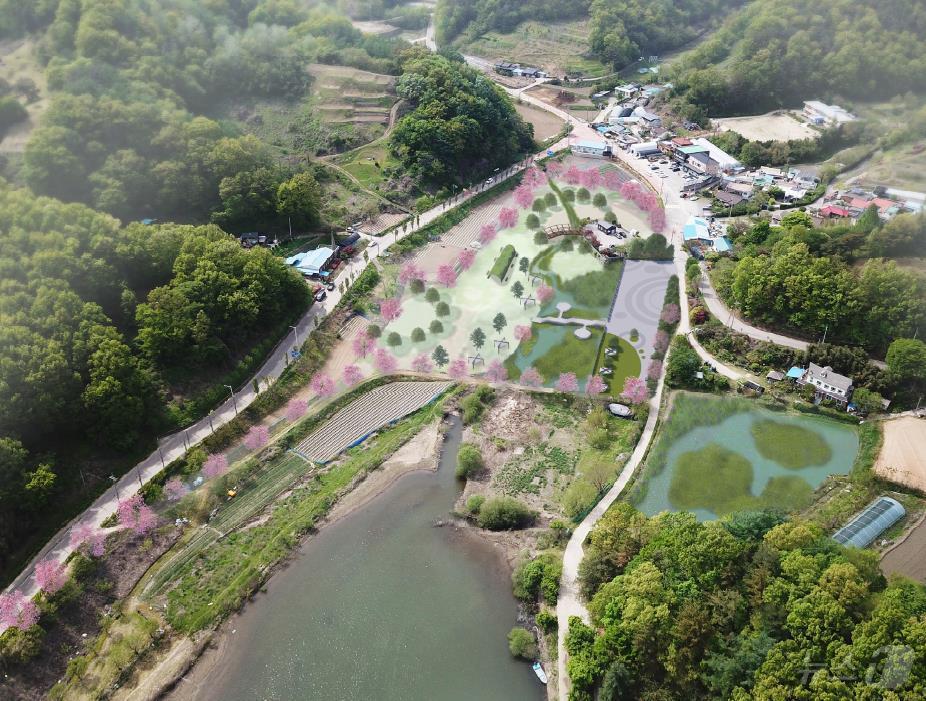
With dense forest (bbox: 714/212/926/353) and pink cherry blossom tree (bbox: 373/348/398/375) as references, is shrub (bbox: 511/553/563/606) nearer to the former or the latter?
pink cherry blossom tree (bbox: 373/348/398/375)

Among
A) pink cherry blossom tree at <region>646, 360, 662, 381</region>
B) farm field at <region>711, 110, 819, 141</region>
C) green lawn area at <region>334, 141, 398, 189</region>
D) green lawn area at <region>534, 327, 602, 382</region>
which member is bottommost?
green lawn area at <region>534, 327, 602, 382</region>

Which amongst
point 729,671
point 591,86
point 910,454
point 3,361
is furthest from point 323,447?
point 591,86

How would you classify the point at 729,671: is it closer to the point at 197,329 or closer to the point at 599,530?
the point at 599,530

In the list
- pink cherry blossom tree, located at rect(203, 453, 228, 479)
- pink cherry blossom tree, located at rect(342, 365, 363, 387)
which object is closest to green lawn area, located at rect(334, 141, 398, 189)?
pink cherry blossom tree, located at rect(342, 365, 363, 387)

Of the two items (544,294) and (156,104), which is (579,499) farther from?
(156,104)

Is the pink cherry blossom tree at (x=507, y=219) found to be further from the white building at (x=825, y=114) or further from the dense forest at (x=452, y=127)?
the white building at (x=825, y=114)

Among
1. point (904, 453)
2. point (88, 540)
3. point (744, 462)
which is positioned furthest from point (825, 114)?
point (88, 540)

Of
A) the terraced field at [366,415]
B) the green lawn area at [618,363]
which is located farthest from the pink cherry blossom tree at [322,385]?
the green lawn area at [618,363]
